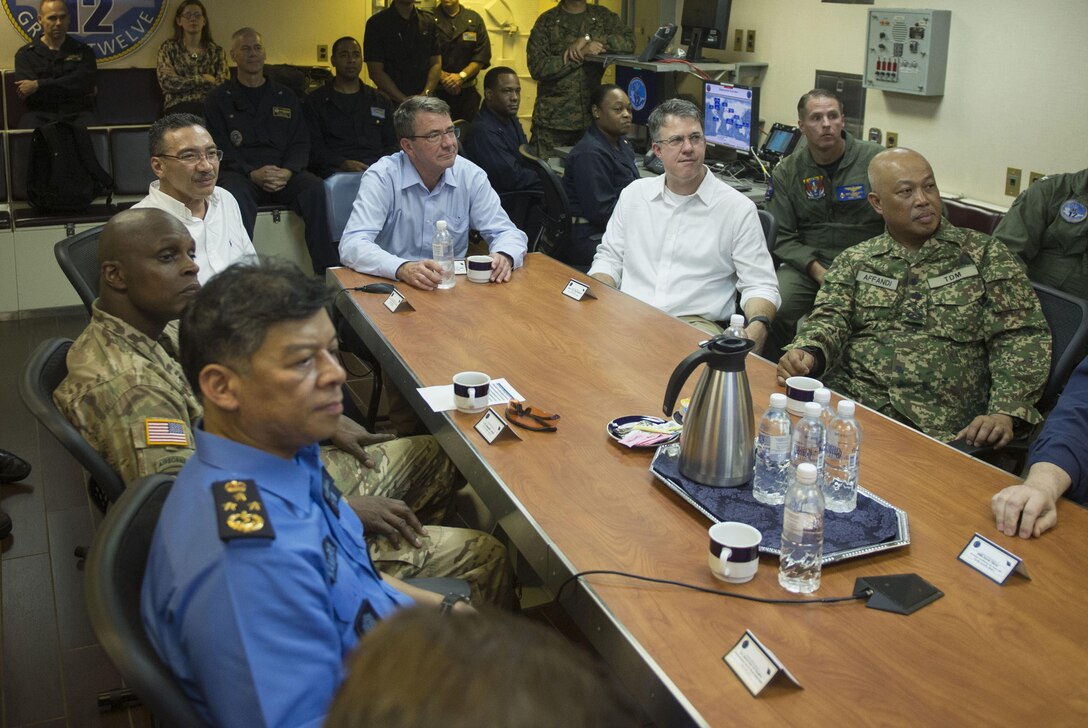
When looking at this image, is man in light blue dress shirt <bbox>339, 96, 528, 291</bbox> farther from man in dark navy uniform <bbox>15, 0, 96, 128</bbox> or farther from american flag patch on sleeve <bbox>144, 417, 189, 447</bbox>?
man in dark navy uniform <bbox>15, 0, 96, 128</bbox>

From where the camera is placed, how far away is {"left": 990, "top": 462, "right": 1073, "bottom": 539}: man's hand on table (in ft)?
5.84

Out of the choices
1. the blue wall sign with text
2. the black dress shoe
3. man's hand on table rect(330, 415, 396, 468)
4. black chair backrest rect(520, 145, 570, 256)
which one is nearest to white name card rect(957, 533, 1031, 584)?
man's hand on table rect(330, 415, 396, 468)

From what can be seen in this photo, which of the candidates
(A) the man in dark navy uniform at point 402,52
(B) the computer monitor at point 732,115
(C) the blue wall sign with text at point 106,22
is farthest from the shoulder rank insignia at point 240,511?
(C) the blue wall sign with text at point 106,22

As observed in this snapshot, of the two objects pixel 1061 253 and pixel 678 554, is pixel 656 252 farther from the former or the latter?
pixel 678 554

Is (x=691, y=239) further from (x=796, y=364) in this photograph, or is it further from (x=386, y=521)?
(x=386, y=521)

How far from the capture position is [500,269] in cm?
345

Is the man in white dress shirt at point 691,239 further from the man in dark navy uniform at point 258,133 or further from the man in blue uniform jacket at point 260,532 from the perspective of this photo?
the man in dark navy uniform at point 258,133

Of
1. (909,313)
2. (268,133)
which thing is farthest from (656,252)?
→ (268,133)

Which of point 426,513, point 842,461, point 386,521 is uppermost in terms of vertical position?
point 842,461

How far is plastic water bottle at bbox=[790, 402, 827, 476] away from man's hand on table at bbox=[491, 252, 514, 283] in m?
1.72

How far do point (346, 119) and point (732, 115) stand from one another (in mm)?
2451

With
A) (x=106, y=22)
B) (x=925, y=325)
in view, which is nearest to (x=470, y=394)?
(x=925, y=325)

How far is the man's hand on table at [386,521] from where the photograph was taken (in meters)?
2.09

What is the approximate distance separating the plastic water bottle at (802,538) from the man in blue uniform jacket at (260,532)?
0.62m
